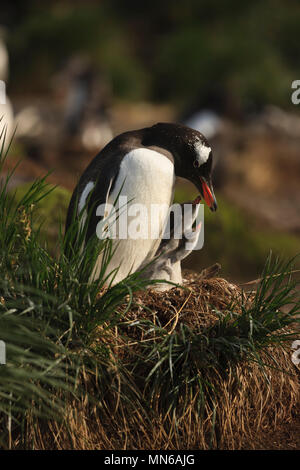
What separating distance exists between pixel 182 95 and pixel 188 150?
11.1 meters

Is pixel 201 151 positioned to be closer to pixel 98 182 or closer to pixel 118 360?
pixel 98 182

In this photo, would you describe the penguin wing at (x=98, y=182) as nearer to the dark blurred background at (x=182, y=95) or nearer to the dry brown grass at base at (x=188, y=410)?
the dark blurred background at (x=182, y=95)

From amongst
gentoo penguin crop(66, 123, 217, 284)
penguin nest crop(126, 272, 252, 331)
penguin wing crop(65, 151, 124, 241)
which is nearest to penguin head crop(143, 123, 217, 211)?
gentoo penguin crop(66, 123, 217, 284)

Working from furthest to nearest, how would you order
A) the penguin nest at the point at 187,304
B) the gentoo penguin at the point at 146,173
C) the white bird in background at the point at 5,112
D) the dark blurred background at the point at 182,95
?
the white bird in background at the point at 5,112, the dark blurred background at the point at 182,95, the gentoo penguin at the point at 146,173, the penguin nest at the point at 187,304

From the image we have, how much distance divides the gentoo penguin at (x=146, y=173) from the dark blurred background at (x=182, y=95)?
23 centimetres

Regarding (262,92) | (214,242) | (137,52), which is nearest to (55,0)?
(137,52)

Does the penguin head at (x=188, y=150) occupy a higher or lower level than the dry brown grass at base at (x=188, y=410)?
higher

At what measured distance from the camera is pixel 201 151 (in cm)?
260

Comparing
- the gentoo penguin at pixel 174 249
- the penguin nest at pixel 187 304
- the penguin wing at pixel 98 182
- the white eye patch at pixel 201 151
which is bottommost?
the penguin nest at pixel 187 304

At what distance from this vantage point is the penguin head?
8.56 feet

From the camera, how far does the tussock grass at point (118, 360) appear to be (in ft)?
6.62

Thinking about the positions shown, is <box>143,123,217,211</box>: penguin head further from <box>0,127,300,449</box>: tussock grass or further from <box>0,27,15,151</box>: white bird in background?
<box>0,27,15,151</box>: white bird in background

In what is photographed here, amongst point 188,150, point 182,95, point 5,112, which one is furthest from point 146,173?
point 182,95

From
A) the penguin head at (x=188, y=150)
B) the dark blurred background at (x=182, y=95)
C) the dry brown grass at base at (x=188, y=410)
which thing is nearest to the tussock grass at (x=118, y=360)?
the dry brown grass at base at (x=188, y=410)
